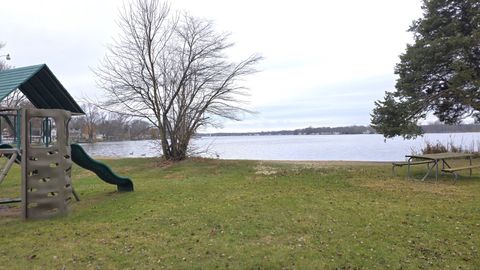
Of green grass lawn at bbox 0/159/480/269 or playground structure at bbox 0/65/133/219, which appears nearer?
green grass lawn at bbox 0/159/480/269

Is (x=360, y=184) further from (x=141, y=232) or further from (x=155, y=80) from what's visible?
(x=155, y=80)

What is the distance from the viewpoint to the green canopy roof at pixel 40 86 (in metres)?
7.18

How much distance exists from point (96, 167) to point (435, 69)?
11.6 metres

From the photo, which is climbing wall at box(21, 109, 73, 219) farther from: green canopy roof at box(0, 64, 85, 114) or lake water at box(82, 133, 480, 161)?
lake water at box(82, 133, 480, 161)

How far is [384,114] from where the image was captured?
12.5 meters

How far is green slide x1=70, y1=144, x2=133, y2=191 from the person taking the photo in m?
8.48

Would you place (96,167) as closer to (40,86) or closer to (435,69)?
(40,86)

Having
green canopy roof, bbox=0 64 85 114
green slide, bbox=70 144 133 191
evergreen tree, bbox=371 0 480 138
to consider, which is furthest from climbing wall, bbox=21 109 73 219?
evergreen tree, bbox=371 0 480 138

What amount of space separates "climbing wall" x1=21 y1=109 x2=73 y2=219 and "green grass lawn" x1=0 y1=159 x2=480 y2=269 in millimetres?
322

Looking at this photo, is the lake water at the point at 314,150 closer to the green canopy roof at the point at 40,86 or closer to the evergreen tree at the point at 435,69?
the evergreen tree at the point at 435,69

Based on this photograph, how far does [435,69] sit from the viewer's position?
1330 cm

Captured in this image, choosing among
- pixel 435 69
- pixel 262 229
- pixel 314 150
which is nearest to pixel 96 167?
pixel 262 229

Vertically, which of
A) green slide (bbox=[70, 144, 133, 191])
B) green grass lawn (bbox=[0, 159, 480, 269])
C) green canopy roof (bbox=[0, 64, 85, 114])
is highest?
green canopy roof (bbox=[0, 64, 85, 114])

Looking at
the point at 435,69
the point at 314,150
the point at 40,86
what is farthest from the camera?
the point at 314,150
